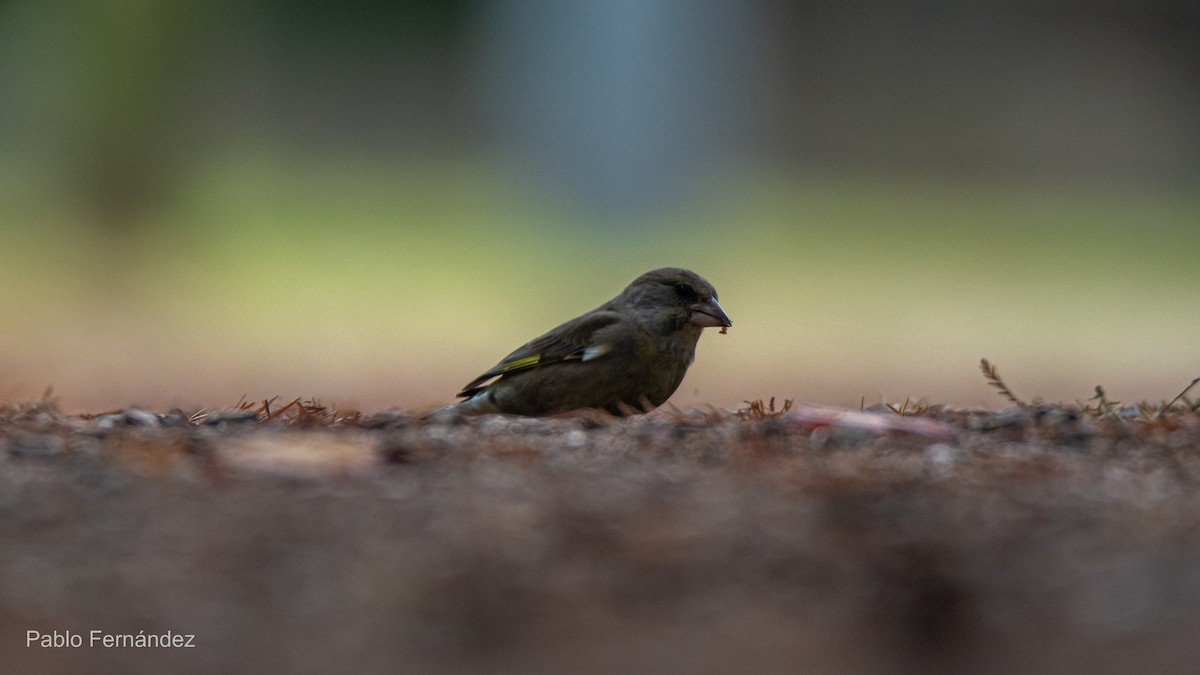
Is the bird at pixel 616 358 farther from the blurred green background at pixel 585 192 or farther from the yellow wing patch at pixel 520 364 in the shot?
the blurred green background at pixel 585 192

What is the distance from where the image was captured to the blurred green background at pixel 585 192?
1215cm

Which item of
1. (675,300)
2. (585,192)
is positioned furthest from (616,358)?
(585,192)

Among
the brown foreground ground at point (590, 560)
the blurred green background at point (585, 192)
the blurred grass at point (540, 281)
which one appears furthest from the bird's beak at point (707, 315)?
the blurred green background at point (585, 192)

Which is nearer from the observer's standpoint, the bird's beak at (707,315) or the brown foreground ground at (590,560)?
the brown foreground ground at (590,560)

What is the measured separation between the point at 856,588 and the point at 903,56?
20.9m

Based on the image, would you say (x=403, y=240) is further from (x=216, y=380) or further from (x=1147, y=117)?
(x=1147, y=117)

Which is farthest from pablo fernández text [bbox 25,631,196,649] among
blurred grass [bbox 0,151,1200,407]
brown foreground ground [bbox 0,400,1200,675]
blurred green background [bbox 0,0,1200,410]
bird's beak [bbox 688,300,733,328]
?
blurred green background [bbox 0,0,1200,410]

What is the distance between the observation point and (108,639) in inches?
101

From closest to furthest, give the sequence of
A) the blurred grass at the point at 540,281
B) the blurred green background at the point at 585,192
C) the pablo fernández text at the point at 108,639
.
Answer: the pablo fernández text at the point at 108,639 → the blurred grass at the point at 540,281 → the blurred green background at the point at 585,192

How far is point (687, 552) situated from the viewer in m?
2.89

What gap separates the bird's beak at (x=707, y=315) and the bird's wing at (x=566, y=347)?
27 cm

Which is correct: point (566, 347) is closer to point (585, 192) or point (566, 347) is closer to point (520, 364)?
point (520, 364)

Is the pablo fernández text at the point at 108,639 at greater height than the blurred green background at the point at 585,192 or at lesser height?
lesser

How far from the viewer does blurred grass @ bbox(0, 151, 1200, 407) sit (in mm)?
10977
